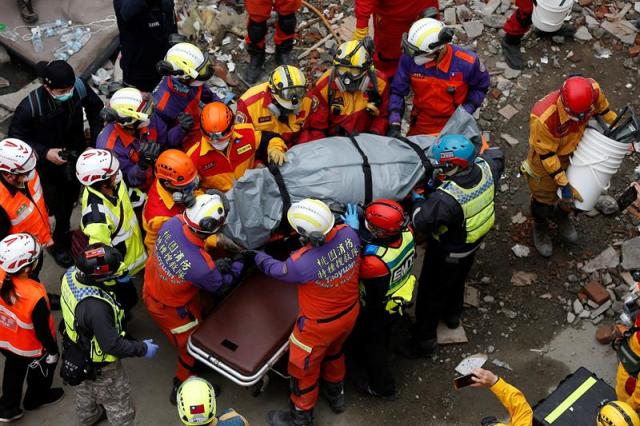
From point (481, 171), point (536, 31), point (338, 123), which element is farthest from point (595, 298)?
point (536, 31)

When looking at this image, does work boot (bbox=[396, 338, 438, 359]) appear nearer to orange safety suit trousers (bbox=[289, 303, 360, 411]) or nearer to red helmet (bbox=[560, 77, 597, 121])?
orange safety suit trousers (bbox=[289, 303, 360, 411])

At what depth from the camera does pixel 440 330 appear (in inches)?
259

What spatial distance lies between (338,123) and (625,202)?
270 cm

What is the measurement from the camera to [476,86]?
21.9ft

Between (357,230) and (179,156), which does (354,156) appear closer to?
(357,230)

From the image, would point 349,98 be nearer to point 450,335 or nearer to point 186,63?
point 186,63

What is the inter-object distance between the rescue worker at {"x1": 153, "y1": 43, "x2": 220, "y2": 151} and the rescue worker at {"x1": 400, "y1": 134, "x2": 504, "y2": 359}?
220cm

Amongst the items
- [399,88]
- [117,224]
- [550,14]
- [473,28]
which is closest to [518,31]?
[550,14]

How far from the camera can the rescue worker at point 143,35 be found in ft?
23.4

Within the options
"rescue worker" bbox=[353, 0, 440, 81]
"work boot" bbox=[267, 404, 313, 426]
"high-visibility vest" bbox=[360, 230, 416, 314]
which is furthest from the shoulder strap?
"rescue worker" bbox=[353, 0, 440, 81]

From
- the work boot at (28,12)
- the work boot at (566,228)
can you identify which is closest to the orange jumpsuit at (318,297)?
the work boot at (566,228)

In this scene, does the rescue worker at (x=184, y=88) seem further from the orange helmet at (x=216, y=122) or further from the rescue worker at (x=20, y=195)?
the rescue worker at (x=20, y=195)

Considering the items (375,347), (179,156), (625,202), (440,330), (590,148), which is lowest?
(440,330)

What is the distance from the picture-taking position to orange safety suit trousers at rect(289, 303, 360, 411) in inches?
209
